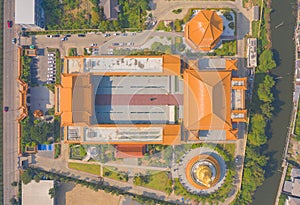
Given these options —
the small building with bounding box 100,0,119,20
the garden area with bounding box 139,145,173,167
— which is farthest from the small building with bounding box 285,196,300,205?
the small building with bounding box 100,0,119,20

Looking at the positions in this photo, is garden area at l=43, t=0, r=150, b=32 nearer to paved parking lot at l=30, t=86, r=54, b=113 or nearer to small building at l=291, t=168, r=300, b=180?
paved parking lot at l=30, t=86, r=54, b=113

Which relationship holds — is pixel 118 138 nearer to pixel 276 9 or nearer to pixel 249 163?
pixel 249 163

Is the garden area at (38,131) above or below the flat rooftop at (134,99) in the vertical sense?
below

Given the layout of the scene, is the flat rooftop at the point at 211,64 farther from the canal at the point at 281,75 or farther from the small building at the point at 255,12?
the canal at the point at 281,75

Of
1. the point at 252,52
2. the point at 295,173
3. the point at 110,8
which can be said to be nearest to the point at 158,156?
the point at 295,173

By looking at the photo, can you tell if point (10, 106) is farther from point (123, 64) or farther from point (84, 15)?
point (123, 64)

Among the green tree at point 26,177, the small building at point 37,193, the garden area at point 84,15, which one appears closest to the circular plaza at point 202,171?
the small building at point 37,193
